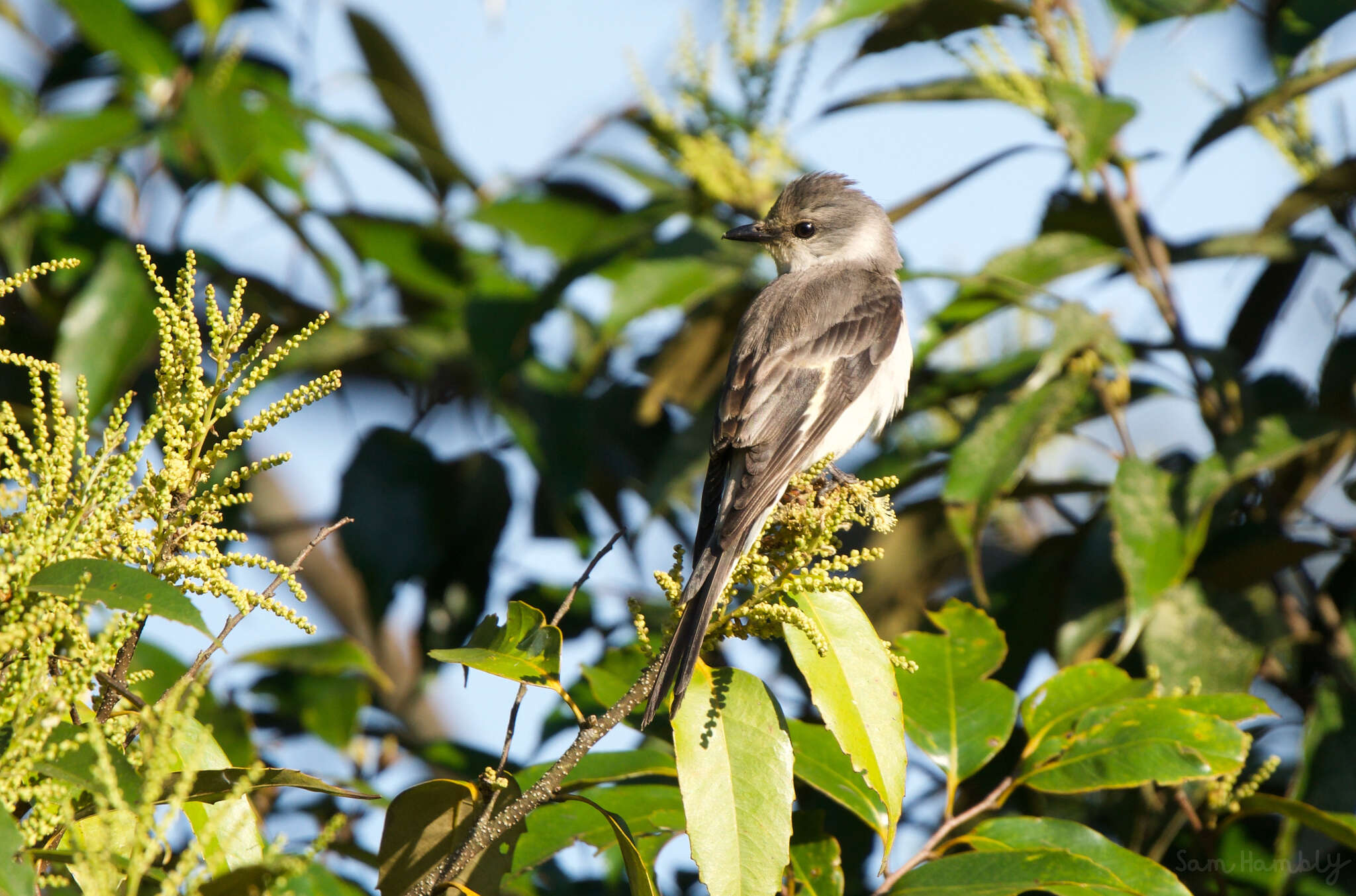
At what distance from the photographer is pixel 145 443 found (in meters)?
1.50

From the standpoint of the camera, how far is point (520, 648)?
2.09 meters

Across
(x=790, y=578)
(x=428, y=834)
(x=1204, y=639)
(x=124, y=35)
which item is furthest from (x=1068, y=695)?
(x=124, y=35)

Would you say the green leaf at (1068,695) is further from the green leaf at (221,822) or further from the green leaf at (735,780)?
the green leaf at (221,822)

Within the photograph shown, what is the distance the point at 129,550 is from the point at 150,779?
0.56m

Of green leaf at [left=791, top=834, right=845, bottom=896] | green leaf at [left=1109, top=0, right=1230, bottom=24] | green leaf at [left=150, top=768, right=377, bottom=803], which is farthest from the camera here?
green leaf at [left=1109, top=0, right=1230, bottom=24]

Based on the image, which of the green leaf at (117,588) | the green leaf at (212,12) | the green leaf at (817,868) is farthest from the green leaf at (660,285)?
the green leaf at (117,588)

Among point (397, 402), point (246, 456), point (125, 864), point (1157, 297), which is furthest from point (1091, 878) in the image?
point (397, 402)

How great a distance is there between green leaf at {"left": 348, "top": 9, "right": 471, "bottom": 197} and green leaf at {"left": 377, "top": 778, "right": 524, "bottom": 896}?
3.57 metres

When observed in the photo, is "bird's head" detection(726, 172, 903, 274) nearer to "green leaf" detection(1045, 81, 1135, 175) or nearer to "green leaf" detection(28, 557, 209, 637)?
"green leaf" detection(1045, 81, 1135, 175)

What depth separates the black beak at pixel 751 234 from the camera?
459 cm

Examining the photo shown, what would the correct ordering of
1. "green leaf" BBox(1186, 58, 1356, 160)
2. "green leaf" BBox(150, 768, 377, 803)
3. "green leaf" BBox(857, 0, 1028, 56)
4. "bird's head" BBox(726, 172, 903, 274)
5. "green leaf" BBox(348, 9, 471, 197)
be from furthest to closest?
"green leaf" BBox(348, 9, 471, 197) < "bird's head" BBox(726, 172, 903, 274) < "green leaf" BBox(857, 0, 1028, 56) < "green leaf" BBox(1186, 58, 1356, 160) < "green leaf" BBox(150, 768, 377, 803)

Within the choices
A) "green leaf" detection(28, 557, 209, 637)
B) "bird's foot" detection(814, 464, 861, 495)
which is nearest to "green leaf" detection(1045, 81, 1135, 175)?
"bird's foot" detection(814, 464, 861, 495)

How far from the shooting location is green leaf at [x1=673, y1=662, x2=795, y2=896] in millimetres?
1911

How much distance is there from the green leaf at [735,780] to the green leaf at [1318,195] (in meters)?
3.04
